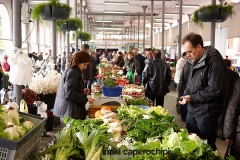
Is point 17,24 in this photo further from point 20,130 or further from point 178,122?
point 178,122

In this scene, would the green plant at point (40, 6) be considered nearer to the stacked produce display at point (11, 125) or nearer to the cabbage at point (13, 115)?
the stacked produce display at point (11, 125)

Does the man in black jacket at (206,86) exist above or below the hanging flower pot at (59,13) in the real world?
below

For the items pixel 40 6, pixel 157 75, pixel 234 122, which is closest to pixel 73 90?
pixel 234 122

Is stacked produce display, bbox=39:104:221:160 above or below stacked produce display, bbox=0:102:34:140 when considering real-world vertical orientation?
below

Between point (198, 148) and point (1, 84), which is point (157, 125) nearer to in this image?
point (198, 148)

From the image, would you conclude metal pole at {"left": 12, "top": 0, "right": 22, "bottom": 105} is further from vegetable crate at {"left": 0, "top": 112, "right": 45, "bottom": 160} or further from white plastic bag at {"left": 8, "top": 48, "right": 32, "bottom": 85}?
vegetable crate at {"left": 0, "top": 112, "right": 45, "bottom": 160}

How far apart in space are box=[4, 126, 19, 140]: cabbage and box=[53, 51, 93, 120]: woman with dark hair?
2.06 metres

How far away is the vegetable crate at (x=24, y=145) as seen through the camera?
1378 millimetres

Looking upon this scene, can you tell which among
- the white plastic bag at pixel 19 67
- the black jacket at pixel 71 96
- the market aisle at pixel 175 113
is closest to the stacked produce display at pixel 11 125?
the white plastic bag at pixel 19 67

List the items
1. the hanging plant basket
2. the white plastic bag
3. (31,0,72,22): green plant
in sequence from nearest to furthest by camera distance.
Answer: the white plastic bag < (31,0,72,22): green plant < the hanging plant basket

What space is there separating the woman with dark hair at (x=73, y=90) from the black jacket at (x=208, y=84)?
1.41 m

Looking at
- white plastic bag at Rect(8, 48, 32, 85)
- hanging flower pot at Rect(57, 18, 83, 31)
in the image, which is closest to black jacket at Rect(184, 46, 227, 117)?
white plastic bag at Rect(8, 48, 32, 85)

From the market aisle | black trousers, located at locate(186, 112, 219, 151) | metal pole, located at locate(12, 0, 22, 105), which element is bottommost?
the market aisle

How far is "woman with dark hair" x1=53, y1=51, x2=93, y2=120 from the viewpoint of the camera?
3578 mm
